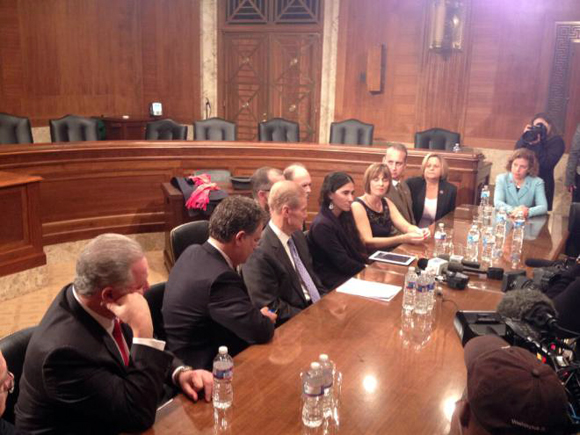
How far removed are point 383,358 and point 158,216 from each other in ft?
13.9

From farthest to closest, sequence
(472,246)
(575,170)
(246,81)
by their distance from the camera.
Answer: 1. (246,81)
2. (575,170)
3. (472,246)

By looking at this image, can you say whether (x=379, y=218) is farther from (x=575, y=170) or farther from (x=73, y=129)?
(x=73, y=129)

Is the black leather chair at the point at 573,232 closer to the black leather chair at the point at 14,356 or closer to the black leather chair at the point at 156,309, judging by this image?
the black leather chair at the point at 156,309

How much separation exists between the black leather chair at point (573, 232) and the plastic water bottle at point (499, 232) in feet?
1.48

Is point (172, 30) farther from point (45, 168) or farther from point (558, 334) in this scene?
point (558, 334)

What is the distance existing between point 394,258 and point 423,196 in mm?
1468

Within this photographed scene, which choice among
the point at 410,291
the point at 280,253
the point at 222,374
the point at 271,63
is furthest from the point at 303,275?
the point at 271,63

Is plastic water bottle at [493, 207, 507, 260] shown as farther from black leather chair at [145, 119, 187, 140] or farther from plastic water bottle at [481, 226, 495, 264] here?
black leather chair at [145, 119, 187, 140]

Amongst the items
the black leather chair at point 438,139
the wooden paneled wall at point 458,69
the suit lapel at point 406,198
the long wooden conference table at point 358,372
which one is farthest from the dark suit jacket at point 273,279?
the wooden paneled wall at point 458,69

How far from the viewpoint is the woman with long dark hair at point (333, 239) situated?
366 centimetres

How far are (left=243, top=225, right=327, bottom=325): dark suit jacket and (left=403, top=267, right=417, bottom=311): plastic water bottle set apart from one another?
0.53 m

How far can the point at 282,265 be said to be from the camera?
3.02 meters

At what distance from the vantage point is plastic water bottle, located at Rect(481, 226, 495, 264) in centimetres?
371

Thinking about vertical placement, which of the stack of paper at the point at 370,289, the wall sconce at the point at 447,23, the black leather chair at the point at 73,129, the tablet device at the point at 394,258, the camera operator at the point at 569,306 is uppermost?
the wall sconce at the point at 447,23
